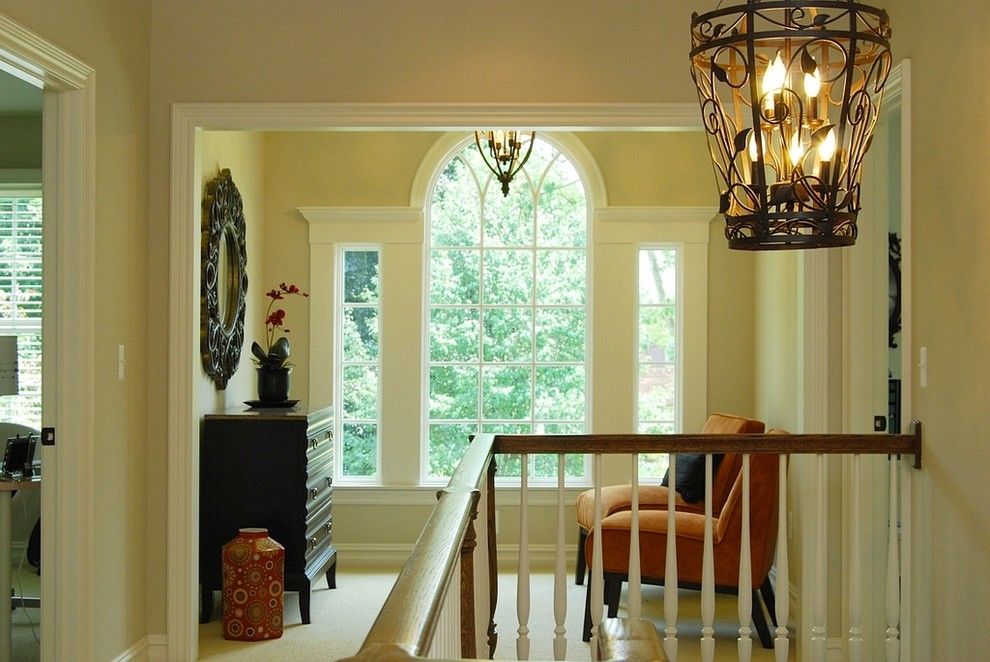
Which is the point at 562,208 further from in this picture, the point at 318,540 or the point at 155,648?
the point at 155,648

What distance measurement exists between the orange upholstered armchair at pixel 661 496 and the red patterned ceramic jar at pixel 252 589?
4.78ft

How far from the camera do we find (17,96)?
19.9 ft

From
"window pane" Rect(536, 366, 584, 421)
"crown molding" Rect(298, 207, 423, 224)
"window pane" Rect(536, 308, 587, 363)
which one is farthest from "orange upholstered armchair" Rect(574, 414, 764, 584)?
"crown molding" Rect(298, 207, 423, 224)

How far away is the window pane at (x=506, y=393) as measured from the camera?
691cm

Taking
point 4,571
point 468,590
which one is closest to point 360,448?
point 4,571

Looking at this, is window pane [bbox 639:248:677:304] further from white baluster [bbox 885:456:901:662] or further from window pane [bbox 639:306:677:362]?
white baluster [bbox 885:456:901:662]

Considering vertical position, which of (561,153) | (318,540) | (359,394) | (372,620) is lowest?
(372,620)

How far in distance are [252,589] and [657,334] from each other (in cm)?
289

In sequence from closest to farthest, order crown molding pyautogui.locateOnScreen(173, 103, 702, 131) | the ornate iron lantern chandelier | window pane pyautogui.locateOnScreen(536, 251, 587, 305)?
the ornate iron lantern chandelier → crown molding pyautogui.locateOnScreen(173, 103, 702, 131) → window pane pyautogui.locateOnScreen(536, 251, 587, 305)

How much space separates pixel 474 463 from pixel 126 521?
185 cm

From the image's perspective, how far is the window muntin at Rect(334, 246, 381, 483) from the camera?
22.5 feet

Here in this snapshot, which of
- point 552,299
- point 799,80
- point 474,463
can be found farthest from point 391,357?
point 799,80

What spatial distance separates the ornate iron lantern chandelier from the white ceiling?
436 cm

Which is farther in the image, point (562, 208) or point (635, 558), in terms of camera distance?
point (562, 208)
